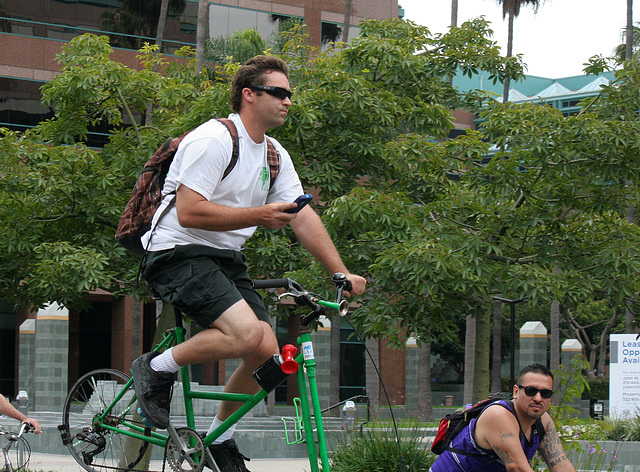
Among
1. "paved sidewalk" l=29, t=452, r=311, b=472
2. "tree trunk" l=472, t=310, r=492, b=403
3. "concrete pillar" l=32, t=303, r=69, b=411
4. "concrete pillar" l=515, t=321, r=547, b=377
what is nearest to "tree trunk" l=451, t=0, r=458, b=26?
"concrete pillar" l=515, t=321, r=547, b=377

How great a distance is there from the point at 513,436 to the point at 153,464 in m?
8.27

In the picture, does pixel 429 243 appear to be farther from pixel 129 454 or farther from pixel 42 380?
pixel 42 380

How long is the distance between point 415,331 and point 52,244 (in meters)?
3.95

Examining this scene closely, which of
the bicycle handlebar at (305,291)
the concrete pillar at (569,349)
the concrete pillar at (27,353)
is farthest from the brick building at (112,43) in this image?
the bicycle handlebar at (305,291)

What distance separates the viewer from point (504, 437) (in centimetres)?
542

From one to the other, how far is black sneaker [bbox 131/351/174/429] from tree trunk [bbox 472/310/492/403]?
804 centimetres

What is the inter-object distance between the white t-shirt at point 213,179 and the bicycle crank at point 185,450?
34.5 inches

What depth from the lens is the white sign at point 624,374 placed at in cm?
2058

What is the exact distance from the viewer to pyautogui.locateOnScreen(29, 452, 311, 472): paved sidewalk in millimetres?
12675

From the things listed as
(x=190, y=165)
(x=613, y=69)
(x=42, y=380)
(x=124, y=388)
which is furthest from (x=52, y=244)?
(x=42, y=380)

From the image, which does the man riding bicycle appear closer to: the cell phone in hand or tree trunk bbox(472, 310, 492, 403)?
the cell phone in hand

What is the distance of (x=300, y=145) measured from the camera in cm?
1040

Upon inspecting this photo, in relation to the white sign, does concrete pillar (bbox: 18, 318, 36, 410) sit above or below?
below

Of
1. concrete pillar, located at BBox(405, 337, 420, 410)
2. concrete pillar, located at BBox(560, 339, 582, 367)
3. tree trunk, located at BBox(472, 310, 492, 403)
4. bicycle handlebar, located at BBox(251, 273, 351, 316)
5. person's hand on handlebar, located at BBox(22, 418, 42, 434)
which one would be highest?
bicycle handlebar, located at BBox(251, 273, 351, 316)
